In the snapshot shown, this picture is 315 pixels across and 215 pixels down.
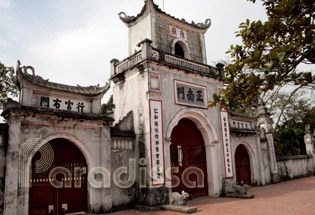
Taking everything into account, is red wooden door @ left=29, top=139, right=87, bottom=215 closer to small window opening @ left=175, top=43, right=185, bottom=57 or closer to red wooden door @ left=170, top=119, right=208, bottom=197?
red wooden door @ left=170, top=119, right=208, bottom=197

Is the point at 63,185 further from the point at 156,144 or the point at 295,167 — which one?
the point at 295,167

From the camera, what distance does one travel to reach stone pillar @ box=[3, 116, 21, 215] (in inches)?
243

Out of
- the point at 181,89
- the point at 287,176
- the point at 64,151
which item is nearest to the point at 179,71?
the point at 181,89

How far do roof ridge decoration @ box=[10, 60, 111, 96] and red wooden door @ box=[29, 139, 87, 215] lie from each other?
153cm

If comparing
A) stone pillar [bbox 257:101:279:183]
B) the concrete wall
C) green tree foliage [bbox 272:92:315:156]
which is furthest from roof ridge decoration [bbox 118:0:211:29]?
green tree foliage [bbox 272:92:315:156]

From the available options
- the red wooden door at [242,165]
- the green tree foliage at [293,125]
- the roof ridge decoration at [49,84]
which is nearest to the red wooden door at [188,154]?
the red wooden door at [242,165]

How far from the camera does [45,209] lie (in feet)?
23.3

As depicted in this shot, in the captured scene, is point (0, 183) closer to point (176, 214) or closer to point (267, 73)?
point (176, 214)

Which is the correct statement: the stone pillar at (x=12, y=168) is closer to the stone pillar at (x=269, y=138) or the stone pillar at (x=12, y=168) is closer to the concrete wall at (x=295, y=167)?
the stone pillar at (x=269, y=138)

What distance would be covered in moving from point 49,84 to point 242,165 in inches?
393

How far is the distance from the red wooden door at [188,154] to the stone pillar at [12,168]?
530 cm

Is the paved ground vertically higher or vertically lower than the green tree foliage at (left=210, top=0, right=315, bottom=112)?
lower

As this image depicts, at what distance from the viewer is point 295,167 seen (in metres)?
16.2

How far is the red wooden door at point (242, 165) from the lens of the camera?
42.8ft
